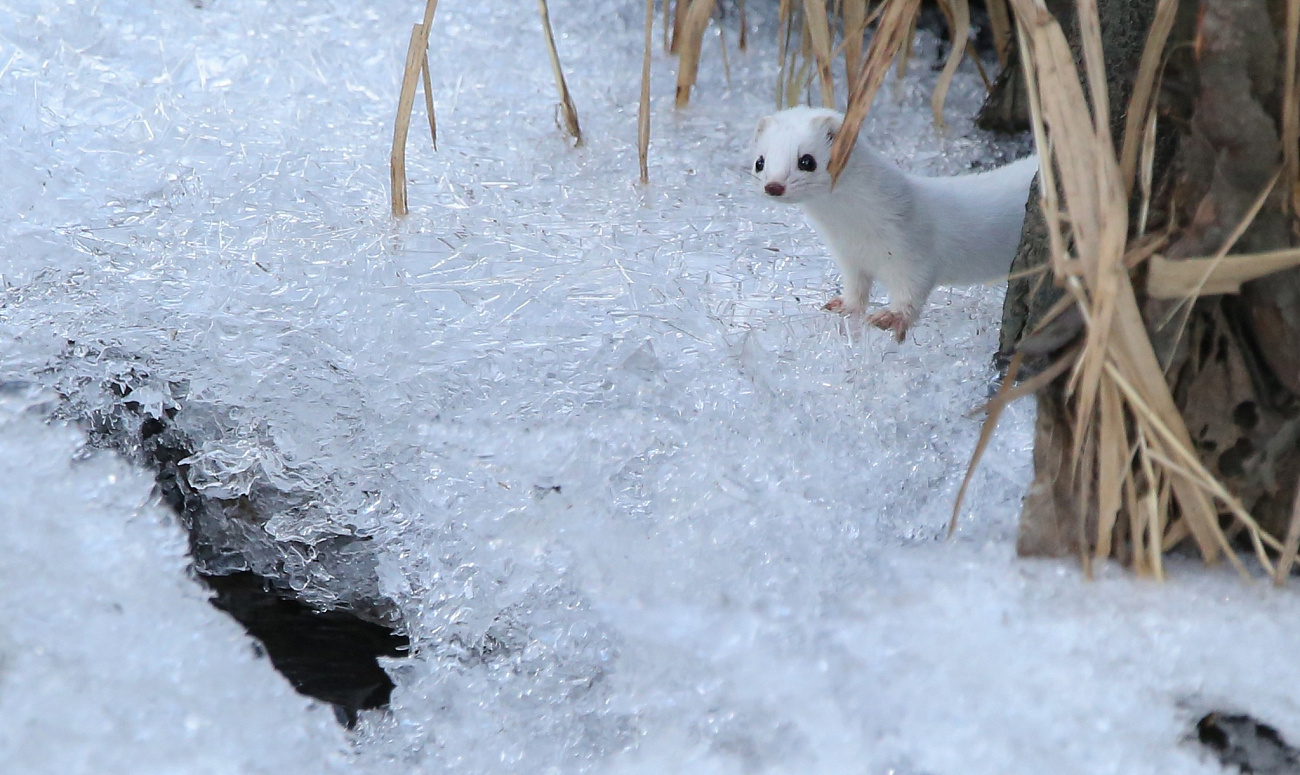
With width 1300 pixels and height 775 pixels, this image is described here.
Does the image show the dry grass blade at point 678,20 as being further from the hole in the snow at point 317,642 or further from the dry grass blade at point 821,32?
the hole in the snow at point 317,642

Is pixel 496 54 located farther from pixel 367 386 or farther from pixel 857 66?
pixel 367 386

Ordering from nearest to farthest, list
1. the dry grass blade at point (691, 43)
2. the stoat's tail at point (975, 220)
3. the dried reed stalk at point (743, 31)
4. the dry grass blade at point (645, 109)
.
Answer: the stoat's tail at point (975, 220)
the dry grass blade at point (645, 109)
the dry grass blade at point (691, 43)
the dried reed stalk at point (743, 31)

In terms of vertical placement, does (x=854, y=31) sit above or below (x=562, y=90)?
above

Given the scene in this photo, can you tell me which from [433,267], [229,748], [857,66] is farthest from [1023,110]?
[229,748]

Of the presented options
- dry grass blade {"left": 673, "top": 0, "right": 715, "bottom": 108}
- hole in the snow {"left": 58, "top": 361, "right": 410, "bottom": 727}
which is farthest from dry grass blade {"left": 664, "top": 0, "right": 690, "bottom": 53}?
hole in the snow {"left": 58, "top": 361, "right": 410, "bottom": 727}

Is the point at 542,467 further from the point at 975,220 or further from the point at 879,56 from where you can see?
the point at 975,220

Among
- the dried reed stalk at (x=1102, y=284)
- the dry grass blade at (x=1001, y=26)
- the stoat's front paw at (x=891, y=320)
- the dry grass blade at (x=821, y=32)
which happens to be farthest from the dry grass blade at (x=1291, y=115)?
the dry grass blade at (x=1001, y=26)

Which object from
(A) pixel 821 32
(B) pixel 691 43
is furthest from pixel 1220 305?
(B) pixel 691 43
